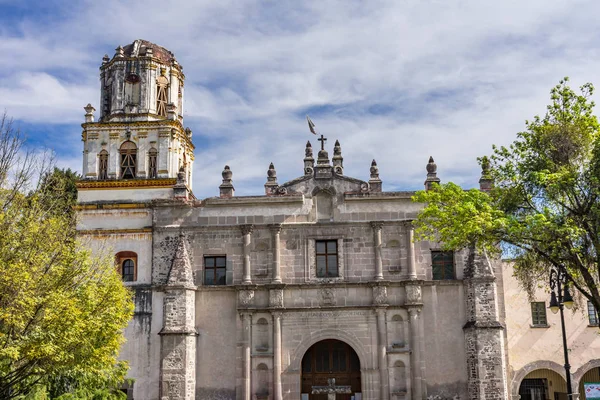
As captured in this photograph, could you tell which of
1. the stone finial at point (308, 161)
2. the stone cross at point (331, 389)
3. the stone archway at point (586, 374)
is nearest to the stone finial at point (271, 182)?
the stone finial at point (308, 161)

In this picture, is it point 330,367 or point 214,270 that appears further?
point 214,270

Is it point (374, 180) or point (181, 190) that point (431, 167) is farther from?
point (181, 190)

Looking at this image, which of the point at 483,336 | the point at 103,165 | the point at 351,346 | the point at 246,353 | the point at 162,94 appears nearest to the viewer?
the point at 483,336

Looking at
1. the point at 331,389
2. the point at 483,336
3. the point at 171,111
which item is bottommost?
the point at 331,389

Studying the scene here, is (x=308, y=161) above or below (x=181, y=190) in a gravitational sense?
above

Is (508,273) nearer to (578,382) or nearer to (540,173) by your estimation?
(578,382)

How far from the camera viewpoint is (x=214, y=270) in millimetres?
29641

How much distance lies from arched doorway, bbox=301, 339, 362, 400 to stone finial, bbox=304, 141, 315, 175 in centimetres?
746

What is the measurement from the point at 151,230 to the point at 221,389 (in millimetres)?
7380

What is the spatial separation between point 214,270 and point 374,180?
26.2ft

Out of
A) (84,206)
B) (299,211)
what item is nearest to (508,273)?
(299,211)

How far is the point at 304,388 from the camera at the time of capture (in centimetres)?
2836

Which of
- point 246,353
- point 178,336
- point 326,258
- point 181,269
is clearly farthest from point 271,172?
point 178,336

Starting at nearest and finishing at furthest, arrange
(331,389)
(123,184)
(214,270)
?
1. (331,389)
2. (214,270)
3. (123,184)
